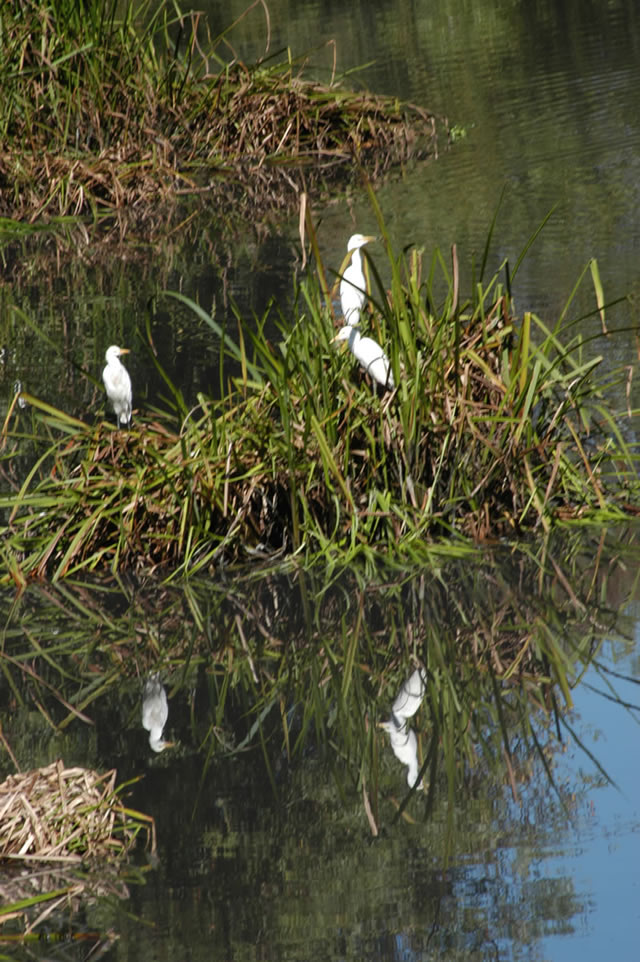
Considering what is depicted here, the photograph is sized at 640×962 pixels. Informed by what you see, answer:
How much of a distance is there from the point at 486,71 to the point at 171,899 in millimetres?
14443

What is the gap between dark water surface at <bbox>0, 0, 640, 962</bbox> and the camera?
368 cm

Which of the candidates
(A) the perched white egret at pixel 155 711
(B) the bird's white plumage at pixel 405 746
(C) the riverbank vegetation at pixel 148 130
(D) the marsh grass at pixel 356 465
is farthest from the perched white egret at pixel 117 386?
(C) the riverbank vegetation at pixel 148 130

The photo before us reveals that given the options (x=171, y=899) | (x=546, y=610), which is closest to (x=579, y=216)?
(x=546, y=610)

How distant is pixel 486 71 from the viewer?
1708cm

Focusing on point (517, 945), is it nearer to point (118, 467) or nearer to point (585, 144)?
point (118, 467)

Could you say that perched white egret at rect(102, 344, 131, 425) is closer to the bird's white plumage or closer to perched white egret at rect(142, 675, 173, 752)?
perched white egret at rect(142, 675, 173, 752)

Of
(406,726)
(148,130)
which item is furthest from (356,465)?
(148,130)

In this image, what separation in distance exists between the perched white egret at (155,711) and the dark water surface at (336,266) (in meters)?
0.04

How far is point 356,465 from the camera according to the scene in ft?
20.3

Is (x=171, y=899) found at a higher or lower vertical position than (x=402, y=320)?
lower

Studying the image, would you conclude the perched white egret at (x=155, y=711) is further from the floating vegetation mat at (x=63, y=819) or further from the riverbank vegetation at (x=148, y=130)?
the riverbank vegetation at (x=148, y=130)

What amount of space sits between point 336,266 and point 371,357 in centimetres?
472

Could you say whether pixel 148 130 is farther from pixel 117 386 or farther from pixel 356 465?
pixel 356 465

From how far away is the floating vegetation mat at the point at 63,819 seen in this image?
4.03 meters
